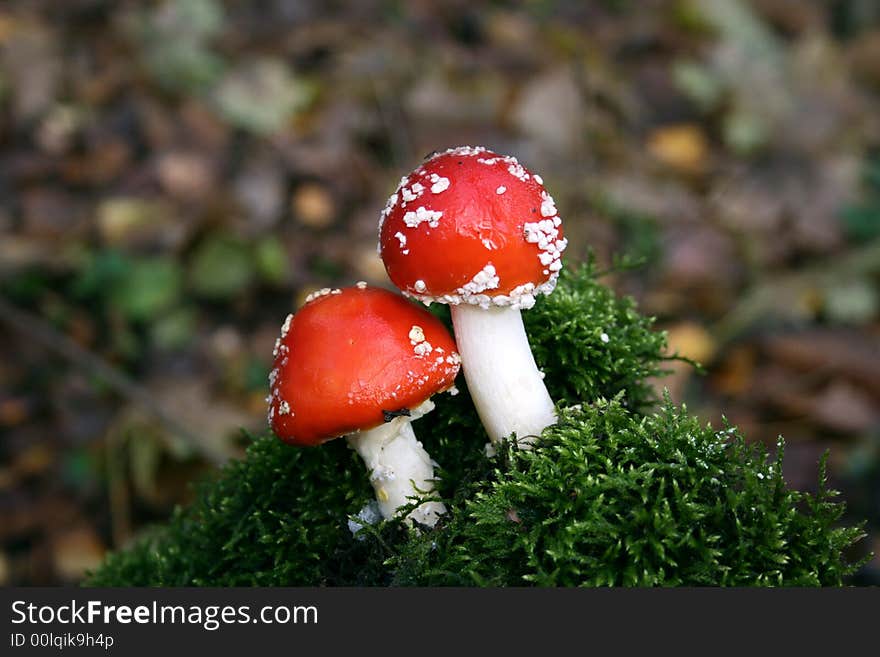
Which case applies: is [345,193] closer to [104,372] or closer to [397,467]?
[104,372]

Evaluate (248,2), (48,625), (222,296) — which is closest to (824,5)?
(248,2)

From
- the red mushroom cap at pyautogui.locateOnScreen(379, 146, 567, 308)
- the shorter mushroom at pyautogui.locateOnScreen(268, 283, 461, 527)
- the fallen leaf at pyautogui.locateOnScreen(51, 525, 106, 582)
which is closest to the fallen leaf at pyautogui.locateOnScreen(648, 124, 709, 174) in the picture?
the red mushroom cap at pyautogui.locateOnScreen(379, 146, 567, 308)

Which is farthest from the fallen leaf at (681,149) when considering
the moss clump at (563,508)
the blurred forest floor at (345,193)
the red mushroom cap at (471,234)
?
the red mushroom cap at (471,234)

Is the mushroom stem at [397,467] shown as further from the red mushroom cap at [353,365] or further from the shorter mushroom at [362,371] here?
the red mushroom cap at [353,365]

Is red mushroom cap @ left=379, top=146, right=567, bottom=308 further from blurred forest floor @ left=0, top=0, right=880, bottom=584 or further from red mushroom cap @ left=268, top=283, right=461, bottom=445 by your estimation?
blurred forest floor @ left=0, top=0, right=880, bottom=584

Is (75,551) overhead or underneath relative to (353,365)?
overhead

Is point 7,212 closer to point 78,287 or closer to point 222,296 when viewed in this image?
point 78,287

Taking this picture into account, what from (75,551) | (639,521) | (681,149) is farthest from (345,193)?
(639,521)
